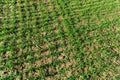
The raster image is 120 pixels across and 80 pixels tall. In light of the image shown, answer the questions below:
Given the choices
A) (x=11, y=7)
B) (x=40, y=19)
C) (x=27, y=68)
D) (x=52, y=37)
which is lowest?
(x=27, y=68)

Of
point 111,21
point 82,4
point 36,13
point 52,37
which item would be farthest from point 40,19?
point 111,21

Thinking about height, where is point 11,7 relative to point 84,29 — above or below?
above

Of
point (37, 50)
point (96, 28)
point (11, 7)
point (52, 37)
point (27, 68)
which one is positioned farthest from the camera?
point (11, 7)

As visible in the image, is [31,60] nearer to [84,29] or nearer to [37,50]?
[37,50]

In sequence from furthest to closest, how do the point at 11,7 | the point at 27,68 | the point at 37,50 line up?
the point at 11,7 → the point at 37,50 → the point at 27,68

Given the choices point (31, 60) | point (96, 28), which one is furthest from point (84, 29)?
point (31, 60)

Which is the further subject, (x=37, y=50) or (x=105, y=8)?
(x=105, y=8)
